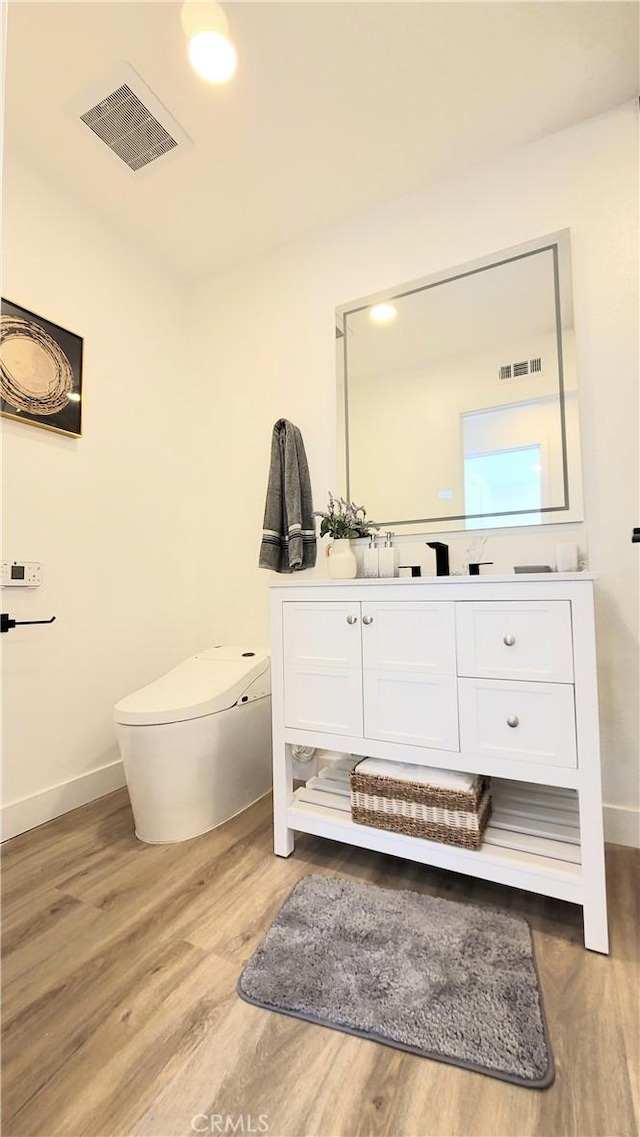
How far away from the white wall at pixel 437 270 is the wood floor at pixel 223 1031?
0.67m

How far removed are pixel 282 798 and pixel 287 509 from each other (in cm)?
111

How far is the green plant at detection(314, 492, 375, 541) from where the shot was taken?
1.85 meters

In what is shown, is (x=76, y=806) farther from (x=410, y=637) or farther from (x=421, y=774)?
(x=410, y=637)

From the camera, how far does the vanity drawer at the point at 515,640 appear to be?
45.1 inches

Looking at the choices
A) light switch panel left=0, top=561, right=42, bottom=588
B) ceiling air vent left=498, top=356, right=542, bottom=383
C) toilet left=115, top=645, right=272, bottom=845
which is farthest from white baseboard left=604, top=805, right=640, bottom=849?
light switch panel left=0, top=561, right=42, bottom=588

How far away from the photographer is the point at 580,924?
3.88ft

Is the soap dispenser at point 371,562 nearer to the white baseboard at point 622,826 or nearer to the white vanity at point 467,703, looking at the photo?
the white vanity at point 467,703

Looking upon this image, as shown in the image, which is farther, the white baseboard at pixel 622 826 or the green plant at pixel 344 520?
the green plant at pixel 344 520

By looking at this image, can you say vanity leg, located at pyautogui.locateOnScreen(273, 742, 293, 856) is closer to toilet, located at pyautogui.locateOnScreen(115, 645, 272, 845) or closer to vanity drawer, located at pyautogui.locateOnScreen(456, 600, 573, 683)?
toilet, located at pyautogui.locateOnScreen(115, 645, 272, 845)

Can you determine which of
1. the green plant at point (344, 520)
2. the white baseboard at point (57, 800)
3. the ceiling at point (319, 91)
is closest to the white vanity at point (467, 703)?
the green plant at point (344, 520)

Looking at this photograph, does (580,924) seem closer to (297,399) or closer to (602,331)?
(602,331)

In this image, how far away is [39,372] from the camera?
1801mm

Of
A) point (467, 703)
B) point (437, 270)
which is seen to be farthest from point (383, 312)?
point (467, 703)

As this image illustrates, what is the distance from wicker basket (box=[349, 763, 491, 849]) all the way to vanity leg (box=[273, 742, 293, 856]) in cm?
23
